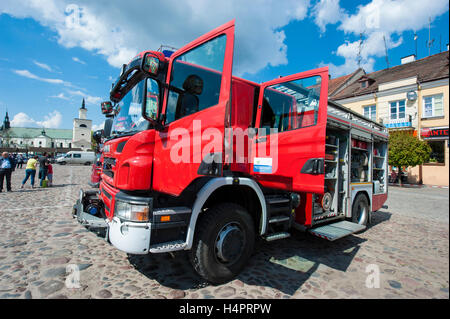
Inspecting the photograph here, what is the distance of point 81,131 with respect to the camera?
8231 cm

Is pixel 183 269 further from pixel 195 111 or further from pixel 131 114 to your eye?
pixel 131 114

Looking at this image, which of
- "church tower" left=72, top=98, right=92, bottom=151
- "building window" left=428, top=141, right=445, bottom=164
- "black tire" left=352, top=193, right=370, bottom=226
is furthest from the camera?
"church tower" left=72, top=98, right=92, bottom=151

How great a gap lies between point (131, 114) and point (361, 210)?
6085 mm

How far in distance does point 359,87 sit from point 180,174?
27509 millimetres

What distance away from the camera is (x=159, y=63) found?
3035 millimetres

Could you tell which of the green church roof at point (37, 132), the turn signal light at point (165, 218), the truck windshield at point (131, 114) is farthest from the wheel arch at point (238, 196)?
the green church roof at point (37, 132)

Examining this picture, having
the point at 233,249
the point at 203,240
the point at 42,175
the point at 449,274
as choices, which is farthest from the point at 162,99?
the point at 42,175

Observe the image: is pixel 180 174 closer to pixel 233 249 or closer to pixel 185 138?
pixel 185 138

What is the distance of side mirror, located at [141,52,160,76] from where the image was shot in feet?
9.29

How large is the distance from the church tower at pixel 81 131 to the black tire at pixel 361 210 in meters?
88.4

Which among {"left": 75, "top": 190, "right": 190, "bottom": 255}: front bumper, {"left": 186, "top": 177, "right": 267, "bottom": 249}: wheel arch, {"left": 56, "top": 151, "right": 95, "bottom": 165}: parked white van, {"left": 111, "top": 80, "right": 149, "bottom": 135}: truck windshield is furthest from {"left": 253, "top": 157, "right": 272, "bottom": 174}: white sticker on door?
{"left": 56, "top": 151, "right": 95, "bottom": 165}: parked white van

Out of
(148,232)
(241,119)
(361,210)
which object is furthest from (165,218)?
(361,210)

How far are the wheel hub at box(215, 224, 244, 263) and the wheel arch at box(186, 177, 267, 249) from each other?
0.41 metres

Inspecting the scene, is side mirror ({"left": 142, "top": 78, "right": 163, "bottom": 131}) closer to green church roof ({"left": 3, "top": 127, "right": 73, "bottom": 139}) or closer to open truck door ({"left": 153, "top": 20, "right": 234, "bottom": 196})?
open truck door ({"left": 153, "top": 20, "right": 234, "bottom": 196})
